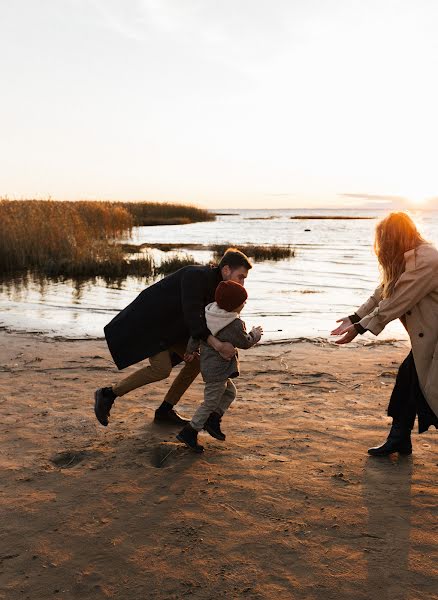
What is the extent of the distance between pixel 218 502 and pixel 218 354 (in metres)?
0.98

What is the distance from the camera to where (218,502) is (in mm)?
3346

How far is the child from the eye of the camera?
3719mm

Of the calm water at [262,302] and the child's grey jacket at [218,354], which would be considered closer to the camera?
the child's grey jacket at [218,354]

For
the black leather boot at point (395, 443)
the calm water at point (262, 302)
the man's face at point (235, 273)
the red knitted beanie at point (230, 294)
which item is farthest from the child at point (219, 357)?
the calm water at point (262, 302)

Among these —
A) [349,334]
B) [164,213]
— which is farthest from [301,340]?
[164,213]

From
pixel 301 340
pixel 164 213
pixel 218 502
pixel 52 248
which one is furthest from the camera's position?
pixel 164 213

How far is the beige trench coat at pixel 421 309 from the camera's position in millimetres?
3660

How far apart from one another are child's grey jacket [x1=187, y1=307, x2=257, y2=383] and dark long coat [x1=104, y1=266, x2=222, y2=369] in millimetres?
171

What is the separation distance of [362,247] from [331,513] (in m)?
24.9

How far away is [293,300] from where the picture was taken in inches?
458

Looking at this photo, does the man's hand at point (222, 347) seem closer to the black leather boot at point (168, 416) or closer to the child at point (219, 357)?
the child at point (219, 357)

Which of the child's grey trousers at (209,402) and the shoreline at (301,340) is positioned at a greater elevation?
the child's grey trousers at (209,402)

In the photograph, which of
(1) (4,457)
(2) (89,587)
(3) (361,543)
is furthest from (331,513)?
(1) (4,457)

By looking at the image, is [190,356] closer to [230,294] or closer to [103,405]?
[230,294]
